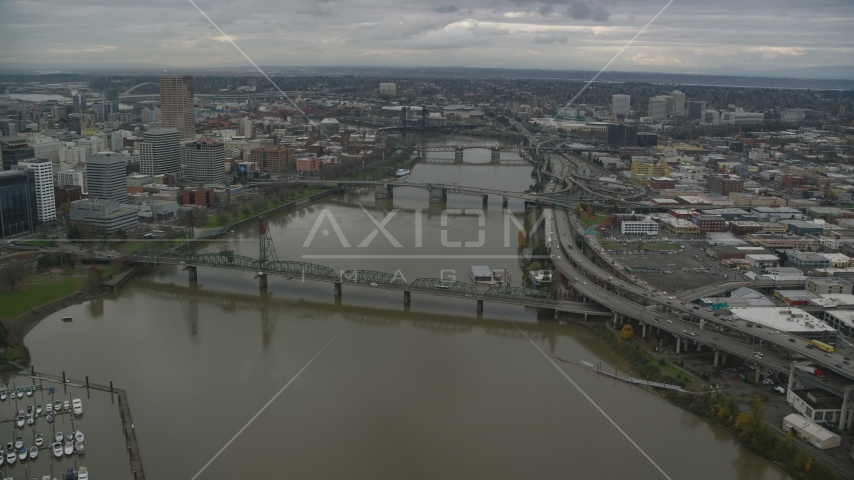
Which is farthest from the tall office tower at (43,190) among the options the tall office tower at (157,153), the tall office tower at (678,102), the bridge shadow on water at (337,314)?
the tall office tower at (678,102)

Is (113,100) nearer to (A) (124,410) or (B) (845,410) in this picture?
(A) (124,410)

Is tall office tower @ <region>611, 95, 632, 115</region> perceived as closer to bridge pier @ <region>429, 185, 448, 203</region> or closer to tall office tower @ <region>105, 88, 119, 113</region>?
bridge pier @ <region>429, 185, 448, 203</region>

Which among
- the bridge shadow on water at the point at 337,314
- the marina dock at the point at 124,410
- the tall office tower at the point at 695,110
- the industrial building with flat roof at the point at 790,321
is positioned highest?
the tall office tower at the point at 695,110

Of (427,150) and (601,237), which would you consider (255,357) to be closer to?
(601,237)

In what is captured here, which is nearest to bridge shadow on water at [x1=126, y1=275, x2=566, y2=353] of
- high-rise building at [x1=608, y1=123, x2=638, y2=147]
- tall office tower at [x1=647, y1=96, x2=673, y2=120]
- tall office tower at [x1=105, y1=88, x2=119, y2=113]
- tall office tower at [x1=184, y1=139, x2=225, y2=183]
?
tall office tower at [x1=184, y1=139, x2=225, y2=183]

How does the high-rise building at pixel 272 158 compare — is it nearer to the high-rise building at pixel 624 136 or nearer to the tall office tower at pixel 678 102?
the high-rise building at pixel 624 136

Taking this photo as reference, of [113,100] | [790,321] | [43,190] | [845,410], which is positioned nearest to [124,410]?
[845,410]
